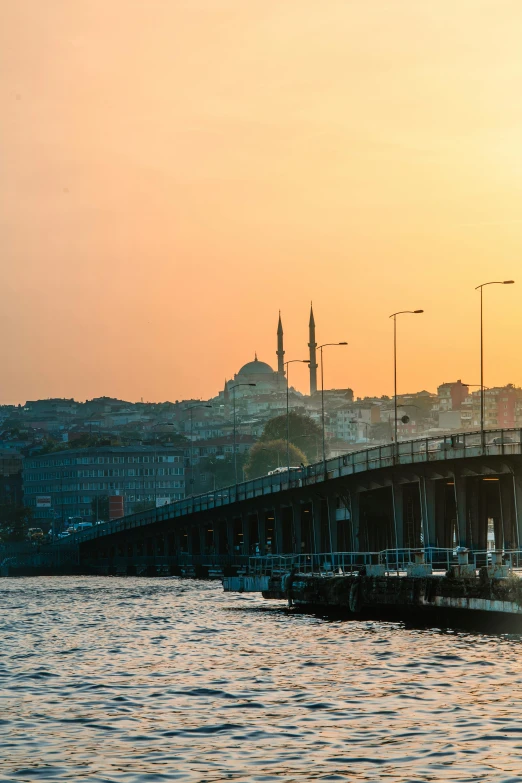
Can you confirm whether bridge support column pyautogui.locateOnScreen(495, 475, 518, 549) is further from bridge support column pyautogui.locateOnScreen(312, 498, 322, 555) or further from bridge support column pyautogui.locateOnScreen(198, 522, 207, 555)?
bridge support column pyautogui.locateOnScreen(198, 522, 207, 555)

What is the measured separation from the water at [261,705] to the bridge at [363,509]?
2611 centimetres

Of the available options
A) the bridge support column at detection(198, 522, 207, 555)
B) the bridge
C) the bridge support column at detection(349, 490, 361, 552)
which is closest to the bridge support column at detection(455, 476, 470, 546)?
the bridge

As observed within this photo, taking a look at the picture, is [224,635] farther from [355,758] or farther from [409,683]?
[355,758]

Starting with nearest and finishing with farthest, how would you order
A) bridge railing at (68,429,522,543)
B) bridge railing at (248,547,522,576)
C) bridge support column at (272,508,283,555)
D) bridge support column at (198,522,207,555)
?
bridge railing at (248,547,522,576) → bridge railing at (68,429,522,543) → bridge support column at (272,508,283,555) → bridge support column at (198,522,207,555)

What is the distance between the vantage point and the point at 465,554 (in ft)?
200

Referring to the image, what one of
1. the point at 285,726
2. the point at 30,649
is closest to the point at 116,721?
the point at 285,726

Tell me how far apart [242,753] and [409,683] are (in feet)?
36.4

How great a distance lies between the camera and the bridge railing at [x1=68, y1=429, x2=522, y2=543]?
8244 centimetres

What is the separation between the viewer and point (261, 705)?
116 feet

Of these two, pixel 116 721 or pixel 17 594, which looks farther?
pixel 17 594

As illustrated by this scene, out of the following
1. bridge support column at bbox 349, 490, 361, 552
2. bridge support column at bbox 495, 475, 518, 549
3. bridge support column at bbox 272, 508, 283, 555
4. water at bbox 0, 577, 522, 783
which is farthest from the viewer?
bridge support column at bbox 272, 508, 283, 555

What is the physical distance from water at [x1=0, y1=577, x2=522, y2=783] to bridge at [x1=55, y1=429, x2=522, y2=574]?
85.7ft

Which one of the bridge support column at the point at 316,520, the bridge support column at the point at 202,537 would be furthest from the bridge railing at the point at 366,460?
the bridge support column at the point at 202,537

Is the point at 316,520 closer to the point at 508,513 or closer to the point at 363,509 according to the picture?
the point at 363,509
